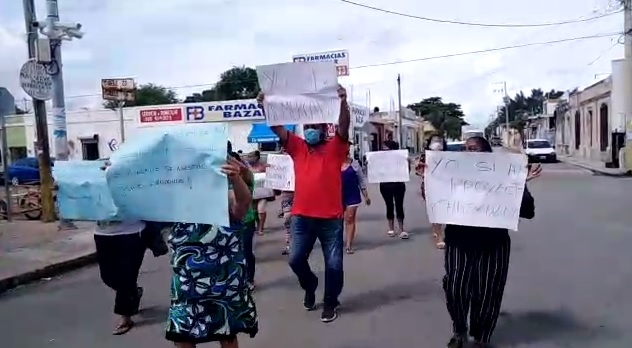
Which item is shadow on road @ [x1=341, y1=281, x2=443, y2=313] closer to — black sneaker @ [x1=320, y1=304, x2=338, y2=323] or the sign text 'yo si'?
black sneaker @ [x1=320, y1=304, x2=338, y2=323]

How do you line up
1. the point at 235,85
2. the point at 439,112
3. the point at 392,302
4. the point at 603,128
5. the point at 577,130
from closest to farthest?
the point at 392,302 < the point at 603,128 < the point at 577,130 < the point at 235,85 < the point at 439,112

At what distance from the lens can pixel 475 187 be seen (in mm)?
5090

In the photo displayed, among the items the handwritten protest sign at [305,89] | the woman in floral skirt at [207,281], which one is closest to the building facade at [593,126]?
the handwritten protest sign at [305,89]

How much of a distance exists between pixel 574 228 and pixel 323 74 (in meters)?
7.71

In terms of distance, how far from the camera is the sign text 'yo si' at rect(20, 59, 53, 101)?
12.2 metres

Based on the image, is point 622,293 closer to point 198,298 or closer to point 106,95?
point 198,298

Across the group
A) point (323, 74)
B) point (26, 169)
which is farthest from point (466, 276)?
point (26, 169)

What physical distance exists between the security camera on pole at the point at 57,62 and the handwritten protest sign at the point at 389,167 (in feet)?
19.5

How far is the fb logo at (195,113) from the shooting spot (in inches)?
1398

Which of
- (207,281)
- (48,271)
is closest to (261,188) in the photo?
(48,271)

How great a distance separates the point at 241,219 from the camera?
3.86 metres

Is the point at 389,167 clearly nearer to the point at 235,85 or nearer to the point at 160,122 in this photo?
the point at 160,122

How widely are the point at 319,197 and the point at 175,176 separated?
7.72 feet

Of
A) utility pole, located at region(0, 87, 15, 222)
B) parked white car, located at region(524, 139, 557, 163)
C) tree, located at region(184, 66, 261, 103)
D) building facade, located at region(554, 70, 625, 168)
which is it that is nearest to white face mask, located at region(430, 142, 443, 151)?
utility pole, located at region(0, 87, 15, 222)
